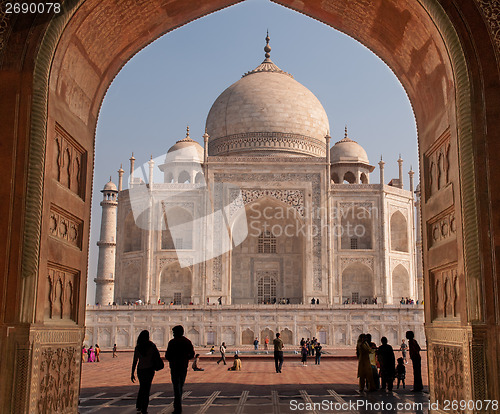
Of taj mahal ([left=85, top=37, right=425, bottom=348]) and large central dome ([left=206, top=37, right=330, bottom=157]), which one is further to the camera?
large central dome ([left=206, top=37, right=330, bottom=157])

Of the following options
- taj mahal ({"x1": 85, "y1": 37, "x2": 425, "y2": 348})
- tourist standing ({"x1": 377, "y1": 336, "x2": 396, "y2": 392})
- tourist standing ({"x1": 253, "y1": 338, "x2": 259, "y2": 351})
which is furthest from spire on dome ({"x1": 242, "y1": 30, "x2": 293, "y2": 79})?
tourist standing ({"x1": 377, "y1": 336, "x2": 396, "y2": 392})

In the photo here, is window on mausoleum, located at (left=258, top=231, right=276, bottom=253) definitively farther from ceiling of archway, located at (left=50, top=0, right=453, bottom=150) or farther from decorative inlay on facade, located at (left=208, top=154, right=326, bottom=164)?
ceiling of archway, located at (left=50, top=0, right=453, bottom=150)

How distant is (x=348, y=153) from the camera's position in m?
33.0

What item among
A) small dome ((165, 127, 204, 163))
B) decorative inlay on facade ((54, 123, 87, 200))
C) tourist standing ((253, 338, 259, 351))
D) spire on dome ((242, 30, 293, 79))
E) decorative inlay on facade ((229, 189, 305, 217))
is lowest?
tourist standing ((253, 338, 259, 351))

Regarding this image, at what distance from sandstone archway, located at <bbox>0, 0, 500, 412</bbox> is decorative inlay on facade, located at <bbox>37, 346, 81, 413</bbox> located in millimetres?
37

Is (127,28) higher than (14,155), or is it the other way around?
(127,28)

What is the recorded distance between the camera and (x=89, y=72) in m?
6.34

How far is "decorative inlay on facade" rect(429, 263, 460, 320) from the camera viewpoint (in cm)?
547

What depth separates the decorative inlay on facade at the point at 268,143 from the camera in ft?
105

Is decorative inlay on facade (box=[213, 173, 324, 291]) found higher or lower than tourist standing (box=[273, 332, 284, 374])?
higher

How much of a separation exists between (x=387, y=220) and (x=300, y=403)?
75.1 feet

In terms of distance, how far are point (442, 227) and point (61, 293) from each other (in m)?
3.75

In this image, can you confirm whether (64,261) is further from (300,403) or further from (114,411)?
(300,403)

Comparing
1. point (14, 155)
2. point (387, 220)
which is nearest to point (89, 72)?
point (14, 155)
